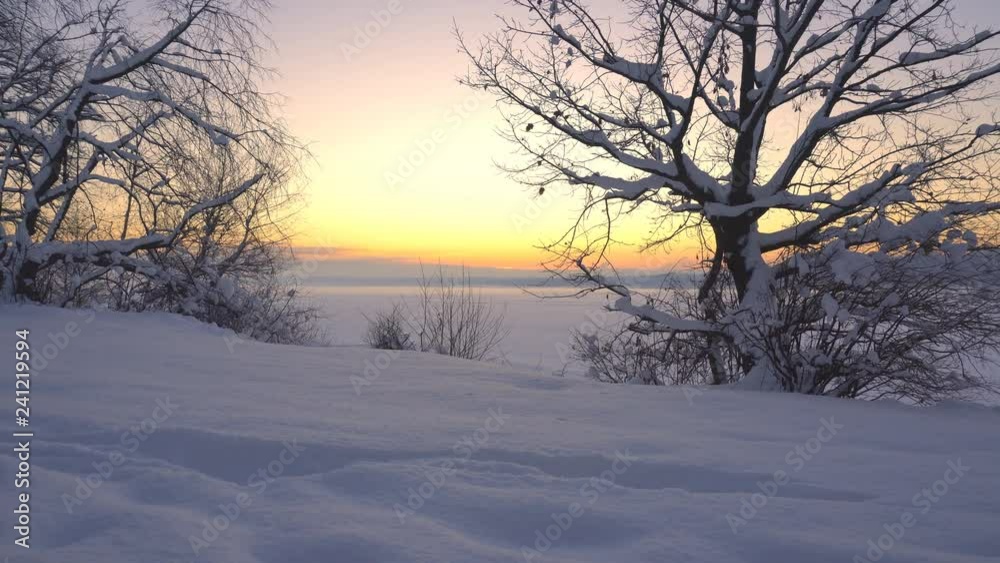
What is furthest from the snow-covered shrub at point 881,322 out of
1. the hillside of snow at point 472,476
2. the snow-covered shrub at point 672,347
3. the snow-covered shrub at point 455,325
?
the snow-covered shrub at point 455,325

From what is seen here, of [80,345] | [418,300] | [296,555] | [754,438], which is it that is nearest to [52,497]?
[296,555]

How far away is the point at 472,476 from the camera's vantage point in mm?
2219

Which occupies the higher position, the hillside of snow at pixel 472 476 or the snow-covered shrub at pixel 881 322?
the snow-covered shrub at pixel 881 322

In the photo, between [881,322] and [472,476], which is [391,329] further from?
[472,476]

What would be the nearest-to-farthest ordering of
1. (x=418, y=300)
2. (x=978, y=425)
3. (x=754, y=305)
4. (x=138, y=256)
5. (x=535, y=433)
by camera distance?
(x=535, y=433)
(x=978, y=425)
(x=754, y=305)
(x=138, y=256)
(x=418, y=300)

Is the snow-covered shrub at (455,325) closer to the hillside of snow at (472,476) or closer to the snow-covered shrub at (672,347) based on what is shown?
→ the snow-covered shrub at (672,347)

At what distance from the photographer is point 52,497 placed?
191 cm

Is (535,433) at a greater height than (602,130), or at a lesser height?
lesser

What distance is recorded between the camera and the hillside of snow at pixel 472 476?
69.1 inches

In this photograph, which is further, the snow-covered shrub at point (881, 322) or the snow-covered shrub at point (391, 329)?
the snow-covered shrub at point (391, 329)

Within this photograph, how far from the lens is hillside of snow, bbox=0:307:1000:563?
5.75ft

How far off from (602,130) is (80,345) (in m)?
5.67

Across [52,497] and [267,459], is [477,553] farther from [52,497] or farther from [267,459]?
[52,497]

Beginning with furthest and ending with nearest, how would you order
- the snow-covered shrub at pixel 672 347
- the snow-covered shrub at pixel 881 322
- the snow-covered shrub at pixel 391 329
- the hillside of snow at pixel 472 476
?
the snow-covered shrub at pixel 391 329, the snow-covered shrub at pixel 672 347, the snow-covered shrub at pixel 881 322, the hillside of snow at pixel 472 476
